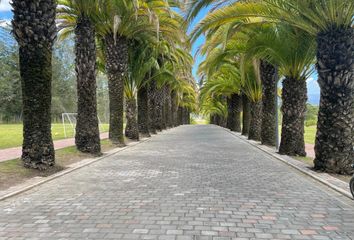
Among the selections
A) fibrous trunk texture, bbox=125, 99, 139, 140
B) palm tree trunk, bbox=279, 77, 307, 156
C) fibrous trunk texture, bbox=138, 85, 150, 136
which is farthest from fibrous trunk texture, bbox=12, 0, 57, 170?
fibrous trunk texture, bbox=138, 85, 150, 136

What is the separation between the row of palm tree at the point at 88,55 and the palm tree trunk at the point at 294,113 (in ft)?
13.7

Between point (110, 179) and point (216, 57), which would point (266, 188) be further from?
point (216, 57)

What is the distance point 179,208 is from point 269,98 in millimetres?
12532

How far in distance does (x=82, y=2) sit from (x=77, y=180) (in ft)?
23.0

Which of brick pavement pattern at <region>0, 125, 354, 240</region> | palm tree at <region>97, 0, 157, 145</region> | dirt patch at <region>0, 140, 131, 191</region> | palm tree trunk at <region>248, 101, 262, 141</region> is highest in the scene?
palm tree at <region>97, 0, 157, 145</region>

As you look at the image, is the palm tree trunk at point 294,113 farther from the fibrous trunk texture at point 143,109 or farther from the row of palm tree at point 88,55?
the fibrous trunk texture at point 143,109

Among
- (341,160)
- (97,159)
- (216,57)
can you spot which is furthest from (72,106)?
(341,160)

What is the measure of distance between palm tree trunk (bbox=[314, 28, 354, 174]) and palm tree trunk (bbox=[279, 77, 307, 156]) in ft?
12.6

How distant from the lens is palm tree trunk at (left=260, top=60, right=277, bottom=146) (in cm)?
1730

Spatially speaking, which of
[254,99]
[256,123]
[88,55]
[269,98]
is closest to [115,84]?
[88,55]

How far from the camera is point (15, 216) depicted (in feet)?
18.7

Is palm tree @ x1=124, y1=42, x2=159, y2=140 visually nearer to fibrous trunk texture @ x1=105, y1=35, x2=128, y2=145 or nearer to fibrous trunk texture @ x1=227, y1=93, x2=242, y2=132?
fibrous trunk texture @ x1=105, y1=35, x2=128, y2=145

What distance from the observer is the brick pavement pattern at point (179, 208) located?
4898 millimetres

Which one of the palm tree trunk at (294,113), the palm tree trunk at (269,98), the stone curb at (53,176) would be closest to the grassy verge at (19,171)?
the stone curb at (53,176)
